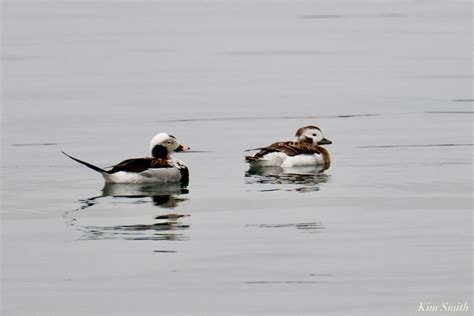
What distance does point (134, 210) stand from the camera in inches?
612

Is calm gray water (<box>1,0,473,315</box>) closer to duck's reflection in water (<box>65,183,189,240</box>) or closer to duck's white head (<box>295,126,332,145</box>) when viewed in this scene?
duck's reflection in water (<box>65,183,189,240</box>)

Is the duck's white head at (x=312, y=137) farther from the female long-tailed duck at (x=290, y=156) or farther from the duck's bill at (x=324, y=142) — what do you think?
the female long-tailed duck at (x=290, y=156)

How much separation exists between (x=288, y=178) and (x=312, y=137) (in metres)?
2.31

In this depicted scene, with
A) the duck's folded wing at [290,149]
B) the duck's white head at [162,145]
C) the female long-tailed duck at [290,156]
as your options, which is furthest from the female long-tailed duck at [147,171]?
the duck's folded wing at [290,149]

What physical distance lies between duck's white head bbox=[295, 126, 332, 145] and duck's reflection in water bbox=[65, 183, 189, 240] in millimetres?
3455

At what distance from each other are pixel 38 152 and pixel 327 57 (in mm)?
15077

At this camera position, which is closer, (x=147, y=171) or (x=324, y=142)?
(x=147, y=171)

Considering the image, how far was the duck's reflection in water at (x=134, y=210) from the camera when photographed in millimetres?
14070

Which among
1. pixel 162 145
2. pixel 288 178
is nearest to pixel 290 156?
pixel 288 178

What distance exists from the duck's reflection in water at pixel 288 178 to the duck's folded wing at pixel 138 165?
1182 millimetres

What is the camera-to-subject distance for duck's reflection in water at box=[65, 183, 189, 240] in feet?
46.2

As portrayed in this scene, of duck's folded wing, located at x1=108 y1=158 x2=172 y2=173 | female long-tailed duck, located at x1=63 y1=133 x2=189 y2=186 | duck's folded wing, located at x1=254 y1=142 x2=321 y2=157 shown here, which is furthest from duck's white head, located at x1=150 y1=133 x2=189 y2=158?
duck's folded wing, located at x1=254 y1=142 x2=321 y2=157

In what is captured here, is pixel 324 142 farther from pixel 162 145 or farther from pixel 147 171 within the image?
pixel 147 171

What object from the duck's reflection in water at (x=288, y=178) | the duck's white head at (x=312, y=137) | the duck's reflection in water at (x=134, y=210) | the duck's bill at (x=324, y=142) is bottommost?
the duck's reflection in water at (x=134, y=210)
